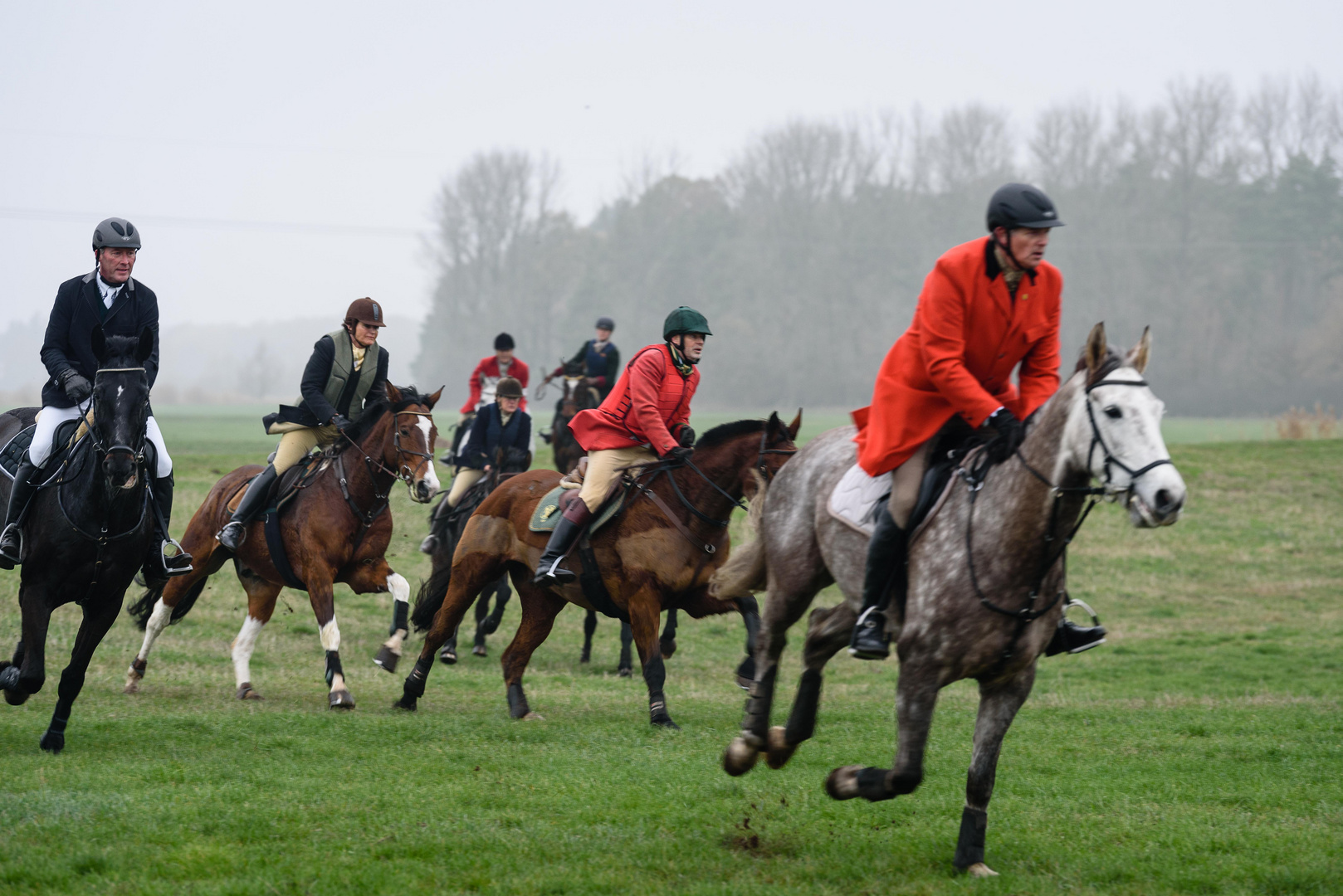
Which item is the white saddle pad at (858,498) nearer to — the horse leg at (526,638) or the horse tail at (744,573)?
the horse tail at (744,573)

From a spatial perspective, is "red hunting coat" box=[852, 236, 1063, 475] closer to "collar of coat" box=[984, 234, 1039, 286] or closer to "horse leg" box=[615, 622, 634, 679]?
"collar of coat" box=[984, 234, 1039, 286]

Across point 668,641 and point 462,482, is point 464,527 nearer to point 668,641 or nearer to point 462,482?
point 462,482

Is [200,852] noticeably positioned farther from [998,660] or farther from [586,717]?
[586,717]

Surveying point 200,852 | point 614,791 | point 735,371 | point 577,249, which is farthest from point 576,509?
point 577,249

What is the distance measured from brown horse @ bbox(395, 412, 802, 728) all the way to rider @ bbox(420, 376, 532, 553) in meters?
3.93

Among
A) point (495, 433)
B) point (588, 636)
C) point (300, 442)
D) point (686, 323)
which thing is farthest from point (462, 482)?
point (686, 323)

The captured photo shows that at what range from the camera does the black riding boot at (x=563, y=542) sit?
9.14 m

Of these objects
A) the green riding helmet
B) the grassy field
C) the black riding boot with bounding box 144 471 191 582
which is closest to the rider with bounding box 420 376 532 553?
the grassy field

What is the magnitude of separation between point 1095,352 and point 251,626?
7991 mm

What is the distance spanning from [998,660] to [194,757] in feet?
16.3

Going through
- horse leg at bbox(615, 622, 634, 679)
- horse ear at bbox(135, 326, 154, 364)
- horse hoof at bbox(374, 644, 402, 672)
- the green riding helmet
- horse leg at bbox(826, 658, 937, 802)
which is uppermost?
the green riding helmet

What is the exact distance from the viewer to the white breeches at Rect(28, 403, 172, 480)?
25.2 feet

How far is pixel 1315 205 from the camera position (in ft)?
200

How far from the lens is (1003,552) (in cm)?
498
